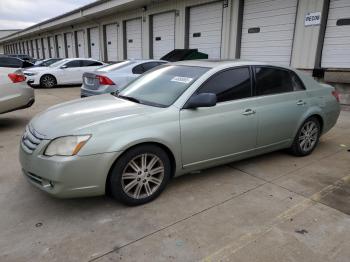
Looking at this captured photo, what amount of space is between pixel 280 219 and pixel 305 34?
8.13 metres

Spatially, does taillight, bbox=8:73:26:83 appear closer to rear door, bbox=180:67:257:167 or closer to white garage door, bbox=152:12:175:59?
rear door, bbox=180:67:257:167

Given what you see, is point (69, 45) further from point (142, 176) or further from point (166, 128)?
point (142, 176)

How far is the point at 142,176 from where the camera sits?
3172 millimetres

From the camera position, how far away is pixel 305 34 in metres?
9.45

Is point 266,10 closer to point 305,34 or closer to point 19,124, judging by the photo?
point 305,34

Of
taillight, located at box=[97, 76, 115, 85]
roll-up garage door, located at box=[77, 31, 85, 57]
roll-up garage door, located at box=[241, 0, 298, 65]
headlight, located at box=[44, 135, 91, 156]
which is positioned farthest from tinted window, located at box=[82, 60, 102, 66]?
headlight, located at box=[44, 135, 91, 156]

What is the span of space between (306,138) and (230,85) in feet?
5.72

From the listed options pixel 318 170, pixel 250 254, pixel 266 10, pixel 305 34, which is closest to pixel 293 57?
pixel 305 34

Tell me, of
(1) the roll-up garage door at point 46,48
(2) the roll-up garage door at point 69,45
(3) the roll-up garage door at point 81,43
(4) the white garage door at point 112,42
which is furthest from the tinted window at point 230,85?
(1) the roll-up garage door at point 46,48

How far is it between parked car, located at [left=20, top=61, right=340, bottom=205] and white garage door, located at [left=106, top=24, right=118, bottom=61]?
1700cm

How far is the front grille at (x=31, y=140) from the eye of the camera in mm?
2984

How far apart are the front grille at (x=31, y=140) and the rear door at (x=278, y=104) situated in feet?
8.67

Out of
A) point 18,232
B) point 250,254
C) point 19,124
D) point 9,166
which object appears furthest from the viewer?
point 19,124

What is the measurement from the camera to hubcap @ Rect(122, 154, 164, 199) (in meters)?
3.10
